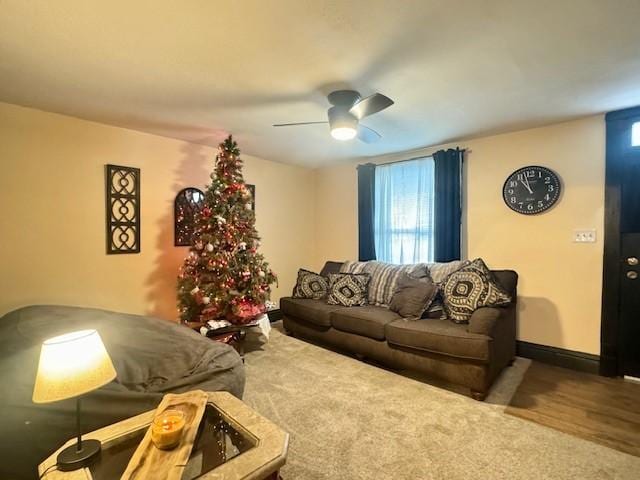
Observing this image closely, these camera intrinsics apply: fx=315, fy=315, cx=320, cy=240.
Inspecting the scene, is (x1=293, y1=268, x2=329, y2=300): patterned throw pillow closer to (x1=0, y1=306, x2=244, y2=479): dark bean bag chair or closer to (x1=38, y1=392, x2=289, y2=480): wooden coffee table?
(x1=0, y1=306, x2=244, y2=479): dark bean bag chair

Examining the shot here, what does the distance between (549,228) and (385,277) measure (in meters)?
1.77

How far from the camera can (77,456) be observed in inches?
43.3

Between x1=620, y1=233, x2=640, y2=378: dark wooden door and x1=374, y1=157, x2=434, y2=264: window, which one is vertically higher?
x1=374, y1=157, x2=434, y2=264: window

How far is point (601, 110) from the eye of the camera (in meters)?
2.87

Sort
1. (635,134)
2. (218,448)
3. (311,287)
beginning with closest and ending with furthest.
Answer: (218,448) → (635,134) → (311,287)

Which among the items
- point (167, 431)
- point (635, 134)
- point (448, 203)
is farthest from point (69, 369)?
point (635, 134)

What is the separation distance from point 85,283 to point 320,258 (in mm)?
3306

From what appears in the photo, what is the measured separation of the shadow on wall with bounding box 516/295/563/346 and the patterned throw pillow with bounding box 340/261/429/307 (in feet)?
3.56

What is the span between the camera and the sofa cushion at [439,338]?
97.8 inches

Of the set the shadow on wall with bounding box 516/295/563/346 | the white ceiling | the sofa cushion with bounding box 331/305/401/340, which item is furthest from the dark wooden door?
the sofa cushion with bounding box 331/305/401/340

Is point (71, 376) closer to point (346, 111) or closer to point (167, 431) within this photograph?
point (167, 431)

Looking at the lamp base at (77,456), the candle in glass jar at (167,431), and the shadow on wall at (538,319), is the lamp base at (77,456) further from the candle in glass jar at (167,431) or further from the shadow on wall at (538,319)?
the shadow on wall at (538,319)

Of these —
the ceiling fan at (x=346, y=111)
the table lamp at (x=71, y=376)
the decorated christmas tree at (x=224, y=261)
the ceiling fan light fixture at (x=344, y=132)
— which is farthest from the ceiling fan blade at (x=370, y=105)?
the table lamp at (x=71, y=376)

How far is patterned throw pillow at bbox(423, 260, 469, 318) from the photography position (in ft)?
10.4
